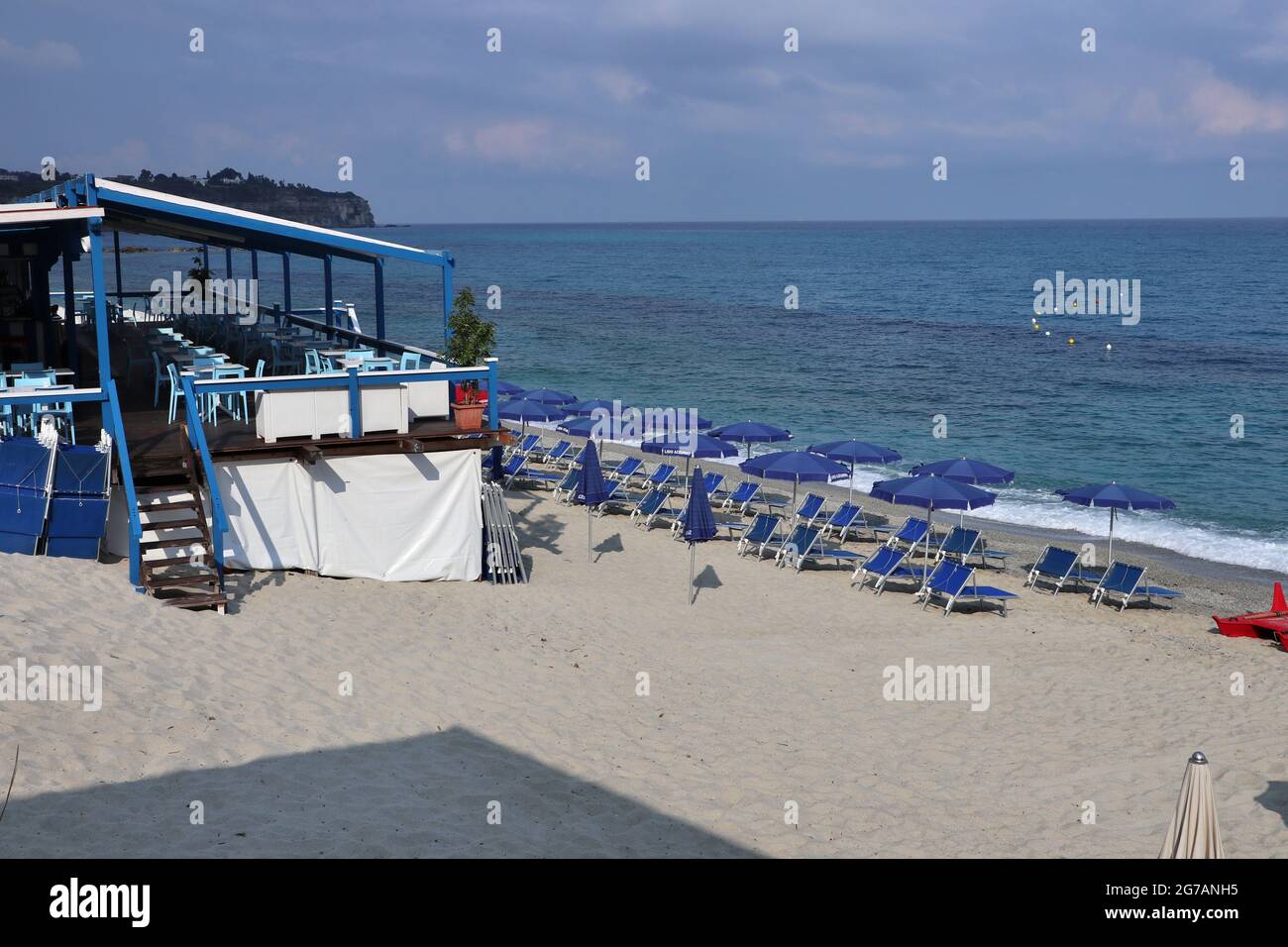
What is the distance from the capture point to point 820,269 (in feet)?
354

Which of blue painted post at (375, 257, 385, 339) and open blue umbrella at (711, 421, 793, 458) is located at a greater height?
blue painted post at (375, 257, 385, 339)

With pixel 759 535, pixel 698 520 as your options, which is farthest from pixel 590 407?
pixel 698 520

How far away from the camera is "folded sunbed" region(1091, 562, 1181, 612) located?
1475cm

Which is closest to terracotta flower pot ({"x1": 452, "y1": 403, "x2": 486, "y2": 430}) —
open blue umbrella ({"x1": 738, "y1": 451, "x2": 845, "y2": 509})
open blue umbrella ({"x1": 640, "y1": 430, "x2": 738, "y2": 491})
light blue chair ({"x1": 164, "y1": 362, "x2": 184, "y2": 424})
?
light blue chair ({"x1": 164, "y1": 362, "x2": 184, "y2": 424})

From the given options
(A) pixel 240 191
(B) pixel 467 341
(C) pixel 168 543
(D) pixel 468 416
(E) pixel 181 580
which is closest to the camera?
(E) pixel 181 580

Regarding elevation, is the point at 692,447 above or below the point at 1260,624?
above

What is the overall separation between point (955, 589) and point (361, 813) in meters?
9.21

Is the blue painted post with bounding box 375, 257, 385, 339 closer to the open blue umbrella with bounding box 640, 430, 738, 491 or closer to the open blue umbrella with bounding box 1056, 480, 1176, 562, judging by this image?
the open blue umbrella with bounding box 640, 430, 738, 491

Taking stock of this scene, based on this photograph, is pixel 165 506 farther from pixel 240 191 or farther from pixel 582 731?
pixel 240 191

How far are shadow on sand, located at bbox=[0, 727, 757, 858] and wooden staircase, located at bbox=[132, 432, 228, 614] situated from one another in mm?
3268

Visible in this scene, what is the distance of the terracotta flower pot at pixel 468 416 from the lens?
12047 mm

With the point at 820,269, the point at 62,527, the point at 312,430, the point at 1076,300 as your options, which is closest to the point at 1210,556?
the point at 312,430

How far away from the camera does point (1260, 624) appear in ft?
42.8

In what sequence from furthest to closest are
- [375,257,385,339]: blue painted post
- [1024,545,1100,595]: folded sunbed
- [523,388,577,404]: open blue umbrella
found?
[523,388,577,404]: open blue umbrella, [375,257,385,339]: blue painted post, [1024,545,1100,595]: folded sunbed
